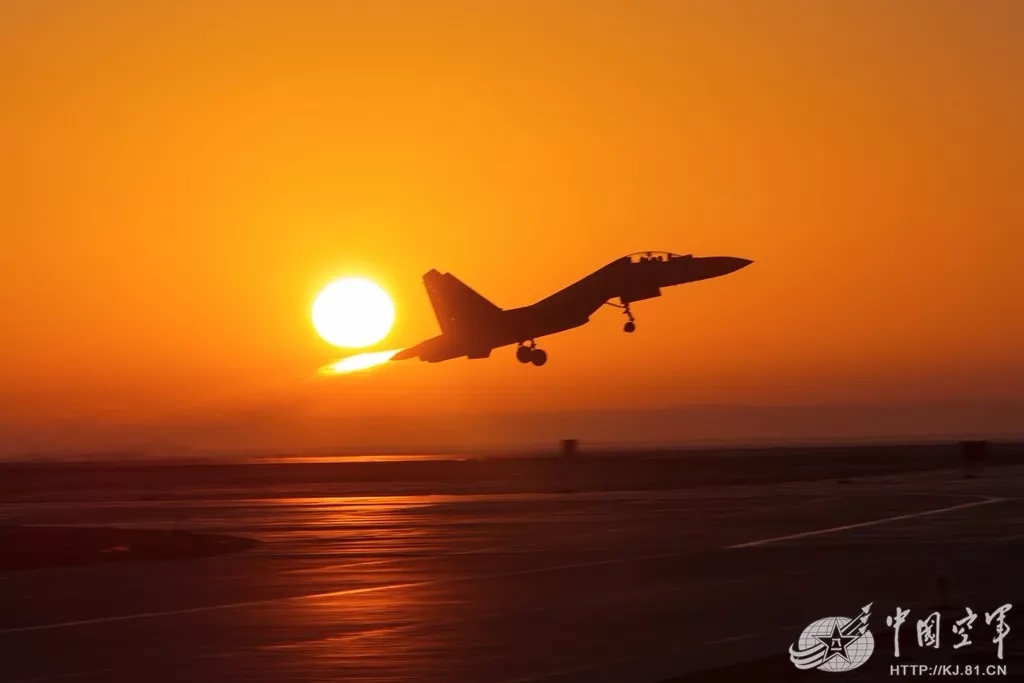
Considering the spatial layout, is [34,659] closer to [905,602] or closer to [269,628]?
[269,628]

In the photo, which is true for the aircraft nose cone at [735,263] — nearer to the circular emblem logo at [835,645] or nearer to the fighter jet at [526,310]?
the fighter jet at [526,310]

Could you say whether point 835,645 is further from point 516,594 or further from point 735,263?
point 735,263

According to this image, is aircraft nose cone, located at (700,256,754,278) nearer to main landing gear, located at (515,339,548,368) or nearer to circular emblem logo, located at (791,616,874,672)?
main landing gear, located at (515,339,548,368)

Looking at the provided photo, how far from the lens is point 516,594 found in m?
22.6

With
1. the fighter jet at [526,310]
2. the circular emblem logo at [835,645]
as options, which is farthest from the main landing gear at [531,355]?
the circular emblem logo at [835,645]

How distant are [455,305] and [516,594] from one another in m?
41.8

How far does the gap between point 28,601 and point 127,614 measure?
262 centimetres

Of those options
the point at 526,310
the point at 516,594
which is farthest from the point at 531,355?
the point at 516,594

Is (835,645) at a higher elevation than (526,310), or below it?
below

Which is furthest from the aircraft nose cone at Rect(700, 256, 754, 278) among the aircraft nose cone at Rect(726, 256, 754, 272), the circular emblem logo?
the circular emblem logo

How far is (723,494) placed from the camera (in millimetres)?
49188

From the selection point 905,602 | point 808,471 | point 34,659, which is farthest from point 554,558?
point 808,471

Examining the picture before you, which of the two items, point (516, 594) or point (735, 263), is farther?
point (735, 263)

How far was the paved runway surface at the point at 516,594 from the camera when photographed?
16547 mm
